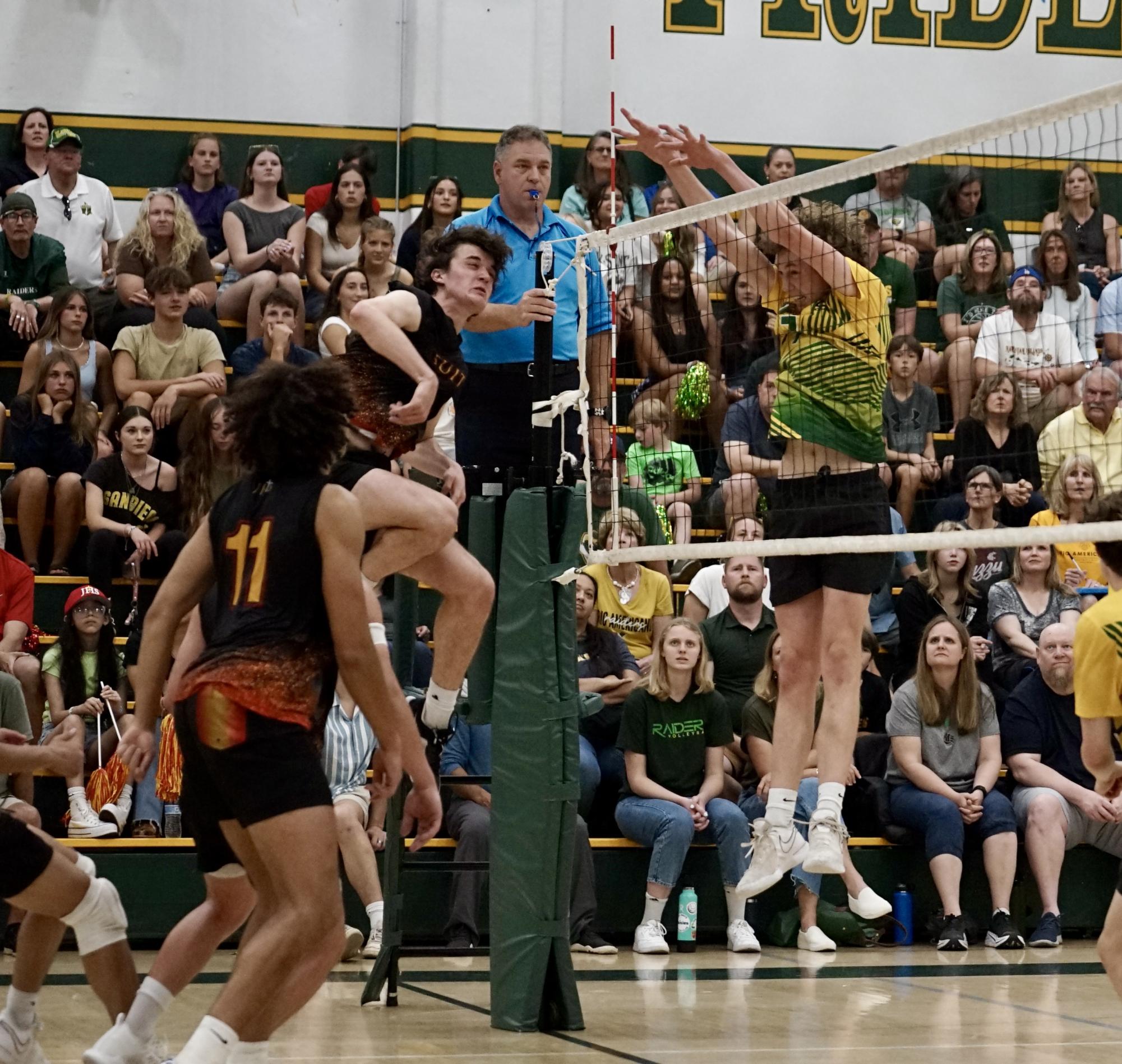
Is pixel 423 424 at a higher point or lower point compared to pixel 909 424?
lower

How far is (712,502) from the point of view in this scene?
9734 millimetres

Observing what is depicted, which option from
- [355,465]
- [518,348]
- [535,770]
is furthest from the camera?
[518,348]

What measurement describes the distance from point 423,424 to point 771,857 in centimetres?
199

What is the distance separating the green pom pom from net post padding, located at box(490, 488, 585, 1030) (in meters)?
1.67

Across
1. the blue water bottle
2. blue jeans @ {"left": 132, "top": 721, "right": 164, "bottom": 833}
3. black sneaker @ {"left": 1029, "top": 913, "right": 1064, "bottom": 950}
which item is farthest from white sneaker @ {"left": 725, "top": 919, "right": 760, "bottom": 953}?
blue jeans @ {"left": 132, "top": 721, "right": 164, "bottom": 833}

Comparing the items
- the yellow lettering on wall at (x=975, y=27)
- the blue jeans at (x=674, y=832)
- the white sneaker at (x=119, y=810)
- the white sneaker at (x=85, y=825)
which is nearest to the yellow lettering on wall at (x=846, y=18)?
the yellow lettering on wall at (x=975, y=27)

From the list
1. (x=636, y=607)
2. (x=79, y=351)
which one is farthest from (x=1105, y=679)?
(x=79, y=351)

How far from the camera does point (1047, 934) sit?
936 cm

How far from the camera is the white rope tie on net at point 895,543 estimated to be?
16.7 ft

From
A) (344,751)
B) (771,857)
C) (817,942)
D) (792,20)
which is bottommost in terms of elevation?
(817,942)

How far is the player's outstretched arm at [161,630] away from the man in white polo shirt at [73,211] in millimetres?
7790

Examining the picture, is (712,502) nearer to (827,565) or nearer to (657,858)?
(657,858)

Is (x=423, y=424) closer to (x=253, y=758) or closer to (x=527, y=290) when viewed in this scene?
(x=527, y=290)

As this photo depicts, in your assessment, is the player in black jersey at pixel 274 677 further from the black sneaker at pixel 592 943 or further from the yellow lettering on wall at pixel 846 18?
the yellow lettering on wall at pixel 846 18
